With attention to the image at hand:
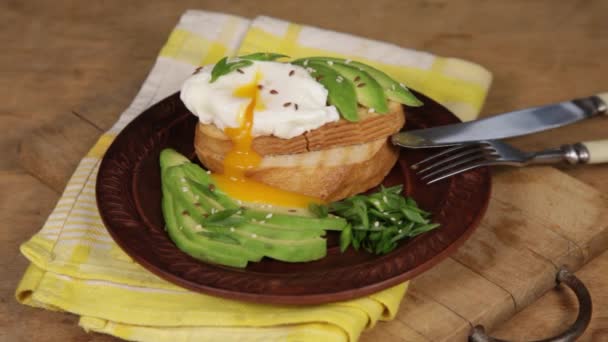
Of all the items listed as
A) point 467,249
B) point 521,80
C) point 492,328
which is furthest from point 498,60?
point 492,328

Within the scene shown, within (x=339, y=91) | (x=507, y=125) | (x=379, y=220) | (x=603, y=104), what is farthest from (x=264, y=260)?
(x=603, y=104)

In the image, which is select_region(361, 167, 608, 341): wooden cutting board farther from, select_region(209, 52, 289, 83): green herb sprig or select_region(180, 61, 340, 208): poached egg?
select_region(209, 52, 289, 83): green herb sprig

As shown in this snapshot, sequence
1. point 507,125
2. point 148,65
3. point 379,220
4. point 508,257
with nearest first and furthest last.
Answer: point 379,220, point 508,257, point 507,125, point 148,65

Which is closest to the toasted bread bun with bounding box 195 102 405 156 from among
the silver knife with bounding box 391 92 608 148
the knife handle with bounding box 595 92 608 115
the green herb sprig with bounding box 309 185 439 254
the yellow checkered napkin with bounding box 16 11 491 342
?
the silver knife with bounding box 391 92 608 148

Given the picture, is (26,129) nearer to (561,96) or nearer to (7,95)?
(7,95)

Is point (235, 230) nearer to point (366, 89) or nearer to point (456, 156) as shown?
point (366, 89)

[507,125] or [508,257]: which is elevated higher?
[507,125]

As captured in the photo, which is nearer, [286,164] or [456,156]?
[286,164]

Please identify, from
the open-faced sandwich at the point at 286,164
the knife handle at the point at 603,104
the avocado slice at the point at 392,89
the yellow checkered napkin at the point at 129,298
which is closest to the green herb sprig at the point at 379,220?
the open-faced sandwich at the point at 286,164
